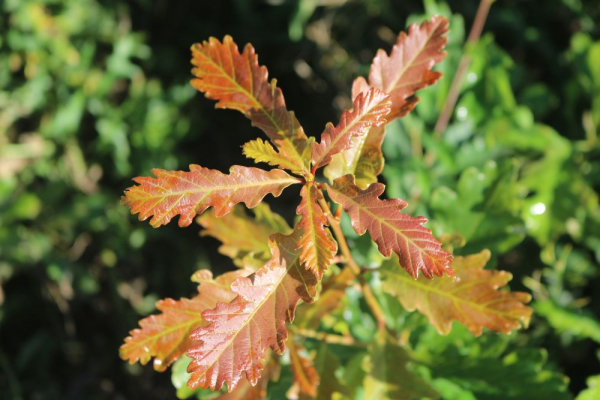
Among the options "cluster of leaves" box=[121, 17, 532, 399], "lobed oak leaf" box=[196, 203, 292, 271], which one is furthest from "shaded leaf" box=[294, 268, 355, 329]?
"lobed oak leaf" box=[196, 203, 292, 271]

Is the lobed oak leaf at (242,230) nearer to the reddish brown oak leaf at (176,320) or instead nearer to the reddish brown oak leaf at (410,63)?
the reddish brown oak leaf at (176,320)

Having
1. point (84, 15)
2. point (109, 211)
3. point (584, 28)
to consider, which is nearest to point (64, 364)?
point (109, 211)

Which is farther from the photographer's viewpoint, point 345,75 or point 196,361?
point 345,75

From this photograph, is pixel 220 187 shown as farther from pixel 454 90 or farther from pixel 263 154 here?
pixel 454 90

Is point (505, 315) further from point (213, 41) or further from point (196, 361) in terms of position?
point (213, 41)

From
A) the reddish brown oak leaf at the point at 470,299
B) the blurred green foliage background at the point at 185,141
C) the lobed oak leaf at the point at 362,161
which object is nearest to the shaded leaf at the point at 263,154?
the lobed oak leaf at the point at 362,161

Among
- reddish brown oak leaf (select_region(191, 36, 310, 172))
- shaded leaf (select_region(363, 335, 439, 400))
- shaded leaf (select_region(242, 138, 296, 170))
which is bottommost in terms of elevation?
shaded leaf (select_region(363, 335, 439, 400))

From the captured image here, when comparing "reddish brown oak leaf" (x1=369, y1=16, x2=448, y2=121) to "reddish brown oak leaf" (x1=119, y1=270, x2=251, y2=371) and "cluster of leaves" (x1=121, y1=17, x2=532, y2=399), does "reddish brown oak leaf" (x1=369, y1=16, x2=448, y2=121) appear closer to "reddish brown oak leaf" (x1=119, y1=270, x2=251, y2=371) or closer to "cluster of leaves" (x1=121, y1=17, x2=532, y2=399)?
"cluster of leaves" (x1=121, y1=17, x2=532, y2=399)
